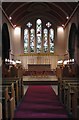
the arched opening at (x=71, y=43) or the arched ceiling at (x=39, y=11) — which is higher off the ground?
the arched ceiling at (x=39, y=11)

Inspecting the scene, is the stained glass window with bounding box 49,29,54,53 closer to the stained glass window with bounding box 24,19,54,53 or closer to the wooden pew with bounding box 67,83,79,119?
the stained glass window with bounding box 24,19,54,53

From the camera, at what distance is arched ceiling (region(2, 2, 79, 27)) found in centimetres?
2156

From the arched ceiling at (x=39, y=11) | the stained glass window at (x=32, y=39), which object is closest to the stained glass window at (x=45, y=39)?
the arched ceiling at (x=39, y=11)

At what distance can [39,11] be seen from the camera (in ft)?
89.2

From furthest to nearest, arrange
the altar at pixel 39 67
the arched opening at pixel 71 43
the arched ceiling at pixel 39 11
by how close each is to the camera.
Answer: the altar at pixel 39 67, the arched opening at pixel 71 43, the arched ceiling at pixel 39 11

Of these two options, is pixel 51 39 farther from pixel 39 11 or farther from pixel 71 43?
pixel 71 43

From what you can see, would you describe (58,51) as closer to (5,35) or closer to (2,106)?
(5,35)

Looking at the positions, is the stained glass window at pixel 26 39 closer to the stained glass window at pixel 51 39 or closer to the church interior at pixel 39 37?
the church interior at pixel 39 37

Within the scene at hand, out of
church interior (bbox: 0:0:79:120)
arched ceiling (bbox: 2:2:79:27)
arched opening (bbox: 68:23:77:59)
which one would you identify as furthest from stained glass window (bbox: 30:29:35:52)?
arched opening (bbox: 68:23:77:59)

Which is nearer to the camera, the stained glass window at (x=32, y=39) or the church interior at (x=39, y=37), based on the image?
the church interior at (x=39, y=37)

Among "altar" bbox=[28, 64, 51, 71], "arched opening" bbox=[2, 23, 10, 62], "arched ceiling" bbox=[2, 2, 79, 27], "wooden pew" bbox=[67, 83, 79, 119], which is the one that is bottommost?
"wooden pew" bbox=[67, 83, 79, 119]

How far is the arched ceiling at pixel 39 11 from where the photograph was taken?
2156 centimetres

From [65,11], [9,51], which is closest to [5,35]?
[9,51]

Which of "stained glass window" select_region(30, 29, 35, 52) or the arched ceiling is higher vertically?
the arched ceiling
